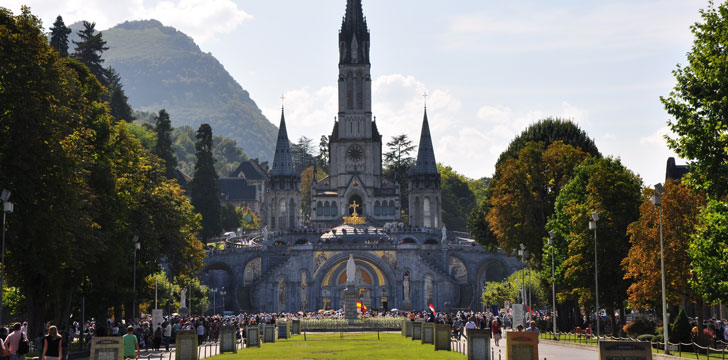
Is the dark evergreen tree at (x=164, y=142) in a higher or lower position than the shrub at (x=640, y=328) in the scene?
higher

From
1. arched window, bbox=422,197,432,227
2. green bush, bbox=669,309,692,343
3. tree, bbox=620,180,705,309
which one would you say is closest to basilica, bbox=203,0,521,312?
arched window, bbox=422,197,432,227

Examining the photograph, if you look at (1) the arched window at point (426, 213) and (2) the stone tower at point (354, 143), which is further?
(2) the stone tower at point (354, 143)

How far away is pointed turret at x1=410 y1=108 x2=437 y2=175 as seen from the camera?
146 meters

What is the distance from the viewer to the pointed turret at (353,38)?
490ft

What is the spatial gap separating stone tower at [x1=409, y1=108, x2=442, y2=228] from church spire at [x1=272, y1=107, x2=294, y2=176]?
17.4m

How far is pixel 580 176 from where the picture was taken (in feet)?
195

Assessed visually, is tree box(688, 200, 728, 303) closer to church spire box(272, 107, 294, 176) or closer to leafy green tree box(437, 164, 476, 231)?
church spire box(272, 107, 294, 176)

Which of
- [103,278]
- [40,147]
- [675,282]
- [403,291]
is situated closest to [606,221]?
[675,282]

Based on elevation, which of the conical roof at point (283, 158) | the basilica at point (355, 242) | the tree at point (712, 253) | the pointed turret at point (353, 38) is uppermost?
the pointed turret at point (353, 38)

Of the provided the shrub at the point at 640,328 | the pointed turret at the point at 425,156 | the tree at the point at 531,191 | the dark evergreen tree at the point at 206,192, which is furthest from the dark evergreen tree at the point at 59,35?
the pointed turret at the point at 425,156

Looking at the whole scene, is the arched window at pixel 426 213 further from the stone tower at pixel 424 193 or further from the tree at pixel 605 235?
the tree at pixel 605 235

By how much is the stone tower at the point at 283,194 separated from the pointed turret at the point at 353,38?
12950 millimetres

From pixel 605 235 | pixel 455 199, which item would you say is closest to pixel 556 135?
pixel 605 235

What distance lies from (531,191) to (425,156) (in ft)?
256
